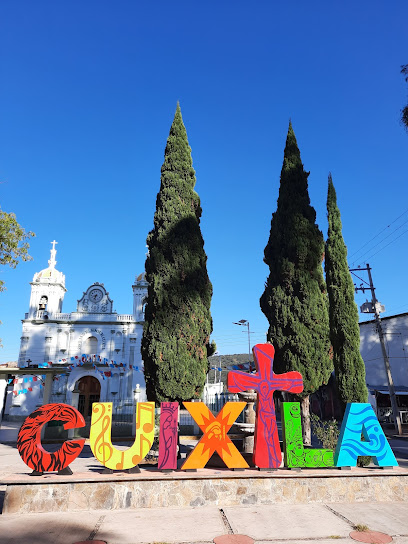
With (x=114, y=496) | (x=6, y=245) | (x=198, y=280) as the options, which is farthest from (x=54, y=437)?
(x=114, y=496)

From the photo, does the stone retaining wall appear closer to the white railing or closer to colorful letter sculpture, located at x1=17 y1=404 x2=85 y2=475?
colorful letter sculpture, located at x1=17 y1=404 x2=85 y2=475

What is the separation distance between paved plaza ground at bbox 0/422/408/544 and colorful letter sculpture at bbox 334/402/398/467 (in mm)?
901

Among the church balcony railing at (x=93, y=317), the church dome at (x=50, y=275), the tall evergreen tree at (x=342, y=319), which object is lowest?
the tall evergreen tree at (x=342, y=319)

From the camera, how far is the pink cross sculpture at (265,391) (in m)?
8.27

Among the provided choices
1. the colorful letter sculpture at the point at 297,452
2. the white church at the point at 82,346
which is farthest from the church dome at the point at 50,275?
the colorful letter sculpture at the point at 297,452

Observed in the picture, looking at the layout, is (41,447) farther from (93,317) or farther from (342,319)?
(93,317)

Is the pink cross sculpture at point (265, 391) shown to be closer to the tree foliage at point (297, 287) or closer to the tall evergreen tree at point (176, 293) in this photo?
the tree foliage at point (297, 287)

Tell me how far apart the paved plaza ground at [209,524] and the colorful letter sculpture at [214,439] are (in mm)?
913

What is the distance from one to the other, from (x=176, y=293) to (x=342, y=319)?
5.86m

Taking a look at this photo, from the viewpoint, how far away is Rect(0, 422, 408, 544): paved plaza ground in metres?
5.71

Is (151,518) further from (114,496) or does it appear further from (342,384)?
(342,384)

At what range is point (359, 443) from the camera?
8352mm

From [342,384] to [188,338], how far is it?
17.2ft

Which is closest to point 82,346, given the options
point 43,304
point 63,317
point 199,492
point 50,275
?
point 63,317
